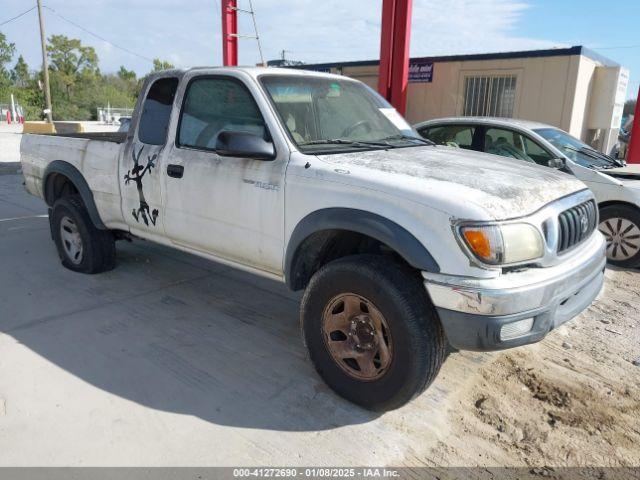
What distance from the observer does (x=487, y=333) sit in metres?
2.49

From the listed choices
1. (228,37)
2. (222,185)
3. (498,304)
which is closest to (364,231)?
(498,304)

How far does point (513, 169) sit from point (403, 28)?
658cm

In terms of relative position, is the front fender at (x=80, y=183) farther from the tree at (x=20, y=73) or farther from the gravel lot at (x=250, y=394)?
the tree at (x=20, y=73)

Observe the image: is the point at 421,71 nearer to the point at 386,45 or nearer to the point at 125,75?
the point at 386,45

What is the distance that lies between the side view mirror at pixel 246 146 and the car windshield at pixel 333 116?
204 millimetres

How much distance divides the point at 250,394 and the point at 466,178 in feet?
5.92

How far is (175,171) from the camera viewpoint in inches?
153

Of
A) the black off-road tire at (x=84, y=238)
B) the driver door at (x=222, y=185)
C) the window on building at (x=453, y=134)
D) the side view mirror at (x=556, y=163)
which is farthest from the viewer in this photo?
the window on building at (x=453, y=134)

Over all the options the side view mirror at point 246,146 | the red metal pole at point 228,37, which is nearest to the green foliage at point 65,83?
the red metal pole at point 228,37

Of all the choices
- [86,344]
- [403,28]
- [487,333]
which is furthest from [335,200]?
[403,28]

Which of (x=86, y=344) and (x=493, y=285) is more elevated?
(x=493, y=285)

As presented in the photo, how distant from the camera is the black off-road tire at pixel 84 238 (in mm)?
5016

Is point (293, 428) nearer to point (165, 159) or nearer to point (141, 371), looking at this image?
point (141, 371)

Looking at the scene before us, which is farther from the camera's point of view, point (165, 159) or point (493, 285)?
point (165, 159)
